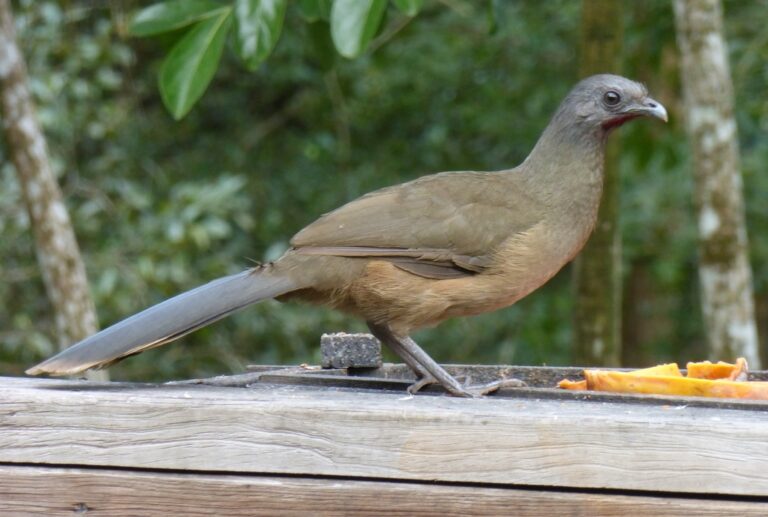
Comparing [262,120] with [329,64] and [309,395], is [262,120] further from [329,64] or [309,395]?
[309,395]

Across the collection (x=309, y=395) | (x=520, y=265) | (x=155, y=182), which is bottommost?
(x=309, y=395)

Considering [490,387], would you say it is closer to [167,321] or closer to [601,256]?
[167,321]

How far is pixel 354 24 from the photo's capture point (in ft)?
11.3

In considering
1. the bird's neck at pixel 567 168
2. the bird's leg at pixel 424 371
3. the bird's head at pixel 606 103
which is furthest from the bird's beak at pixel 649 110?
the bird's leg at pixel 424 371

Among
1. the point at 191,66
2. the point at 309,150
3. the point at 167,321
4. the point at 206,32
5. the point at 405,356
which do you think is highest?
the point at 309,150

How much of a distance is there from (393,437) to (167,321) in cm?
81

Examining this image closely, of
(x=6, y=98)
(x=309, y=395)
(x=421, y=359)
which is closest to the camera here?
(x=309, y=395)

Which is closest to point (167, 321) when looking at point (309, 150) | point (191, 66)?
point (191, 66)

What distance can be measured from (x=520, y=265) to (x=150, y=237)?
3.38m

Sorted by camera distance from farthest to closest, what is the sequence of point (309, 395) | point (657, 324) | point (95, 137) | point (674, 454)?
point (657, 324) → point (95, 137) → point (309, 395) → point (674, 454)

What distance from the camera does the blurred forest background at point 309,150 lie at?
21.9 ft

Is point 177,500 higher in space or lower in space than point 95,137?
lower

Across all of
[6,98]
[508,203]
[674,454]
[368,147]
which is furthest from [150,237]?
[674,454]

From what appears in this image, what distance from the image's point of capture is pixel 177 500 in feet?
8.51
